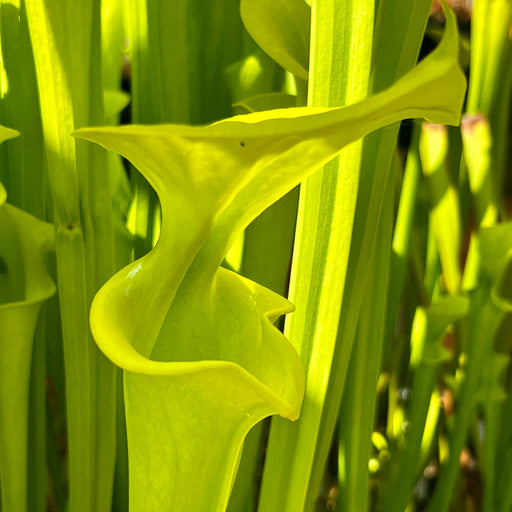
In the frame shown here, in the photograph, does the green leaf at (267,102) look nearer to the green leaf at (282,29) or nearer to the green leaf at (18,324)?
the green leaf at (282,29)

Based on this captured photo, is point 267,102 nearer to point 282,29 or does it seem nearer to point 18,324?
point 282,29

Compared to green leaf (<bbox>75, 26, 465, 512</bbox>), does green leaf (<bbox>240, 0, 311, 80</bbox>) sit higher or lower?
higher

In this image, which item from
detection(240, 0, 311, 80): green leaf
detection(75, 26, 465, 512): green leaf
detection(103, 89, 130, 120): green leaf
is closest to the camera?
detection(75, 26, 465, 512): green leaf

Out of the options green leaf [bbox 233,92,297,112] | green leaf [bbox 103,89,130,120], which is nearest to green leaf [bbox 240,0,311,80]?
green leaf [bbox 233,92,297,112]

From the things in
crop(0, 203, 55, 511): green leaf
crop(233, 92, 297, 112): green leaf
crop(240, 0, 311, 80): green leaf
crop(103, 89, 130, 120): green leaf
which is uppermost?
crop(240, 0, 311, 80): green leaf

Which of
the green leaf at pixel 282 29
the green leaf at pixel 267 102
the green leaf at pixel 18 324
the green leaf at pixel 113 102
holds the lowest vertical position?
the green leaf at pixel 18 324

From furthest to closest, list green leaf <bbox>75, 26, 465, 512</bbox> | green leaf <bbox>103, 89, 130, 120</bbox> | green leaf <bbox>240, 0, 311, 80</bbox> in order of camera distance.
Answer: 1. green leaf <bbox>103, 89, 130, 120</bbox>
2. green leaf <bbox>240, 0, 311, 80</bbox>
3. green leaf <bbox>75, 26, 465, 512</bbox>

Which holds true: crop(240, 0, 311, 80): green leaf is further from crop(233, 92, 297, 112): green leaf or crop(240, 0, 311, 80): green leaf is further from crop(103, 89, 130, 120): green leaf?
crop(103, 89, 130, 120): green leaf

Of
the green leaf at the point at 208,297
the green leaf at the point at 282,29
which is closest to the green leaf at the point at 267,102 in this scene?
the green leaf at the point at 282,29
